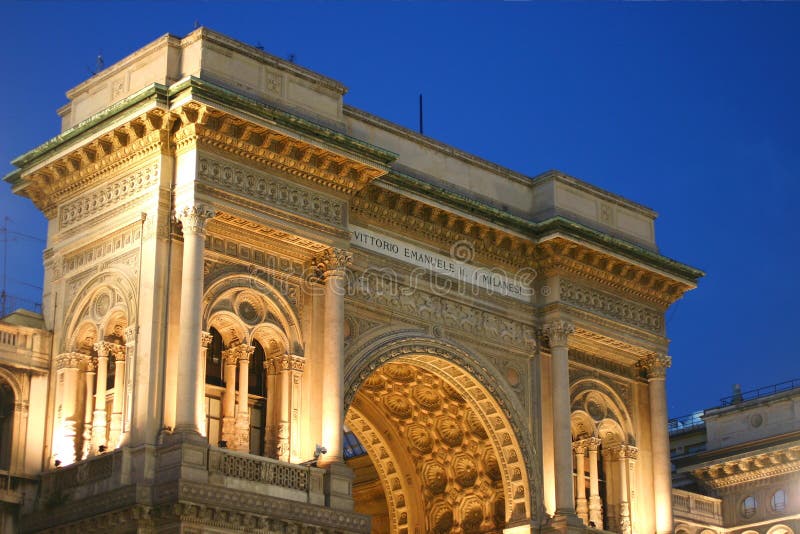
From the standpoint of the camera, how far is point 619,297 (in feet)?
149

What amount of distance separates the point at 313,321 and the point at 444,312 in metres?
5.12

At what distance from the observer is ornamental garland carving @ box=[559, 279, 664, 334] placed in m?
44.1

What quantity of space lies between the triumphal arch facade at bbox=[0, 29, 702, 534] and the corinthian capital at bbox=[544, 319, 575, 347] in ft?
0.19

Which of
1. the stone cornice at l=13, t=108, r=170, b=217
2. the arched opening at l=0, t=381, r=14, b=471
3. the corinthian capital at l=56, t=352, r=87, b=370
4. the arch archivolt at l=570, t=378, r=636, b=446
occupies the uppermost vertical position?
the stone cornice at l=13, t=108, r=170, b=217

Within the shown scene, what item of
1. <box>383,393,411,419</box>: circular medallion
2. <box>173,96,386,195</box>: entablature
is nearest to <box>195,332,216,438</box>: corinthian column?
<box>173,96,386,195</box>: entablature

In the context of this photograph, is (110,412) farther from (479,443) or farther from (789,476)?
(789,476)

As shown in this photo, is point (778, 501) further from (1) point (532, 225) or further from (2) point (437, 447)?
(1) point (532, 225)

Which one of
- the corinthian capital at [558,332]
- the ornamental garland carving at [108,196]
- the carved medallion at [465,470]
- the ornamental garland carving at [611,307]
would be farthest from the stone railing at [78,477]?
the ornamental garland carving at [611,307]

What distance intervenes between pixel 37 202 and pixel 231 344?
679cm

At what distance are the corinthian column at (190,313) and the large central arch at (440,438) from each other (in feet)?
21.0

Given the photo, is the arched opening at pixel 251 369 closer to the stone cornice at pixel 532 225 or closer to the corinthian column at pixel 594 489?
the stone cornice at pixel 532 225

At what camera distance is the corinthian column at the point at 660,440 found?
4512cm

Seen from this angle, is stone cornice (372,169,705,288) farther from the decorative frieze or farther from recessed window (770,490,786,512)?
recessed window (770,490,786,512)

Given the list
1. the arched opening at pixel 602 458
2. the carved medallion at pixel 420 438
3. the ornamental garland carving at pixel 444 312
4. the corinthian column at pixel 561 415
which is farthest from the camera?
the carved medallion at pixel 420 438
